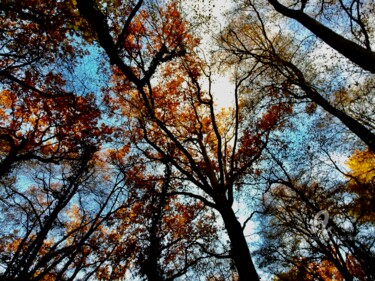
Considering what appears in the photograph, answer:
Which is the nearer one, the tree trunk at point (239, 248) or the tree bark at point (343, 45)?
the tree bark at point (343, 45)

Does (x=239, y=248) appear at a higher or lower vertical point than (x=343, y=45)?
lower

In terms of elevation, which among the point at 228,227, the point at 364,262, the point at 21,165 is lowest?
the point at 364,262

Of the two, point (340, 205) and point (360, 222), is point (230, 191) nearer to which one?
point (340, 205)

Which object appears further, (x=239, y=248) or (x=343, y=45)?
(x=239, y=248)

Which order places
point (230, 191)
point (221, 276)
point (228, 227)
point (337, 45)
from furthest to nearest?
point (221, 276) < point (230, 191) < point (228, 227) < point (337, 45)

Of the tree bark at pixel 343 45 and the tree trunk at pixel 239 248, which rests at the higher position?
the tree bark at pixel 343 45

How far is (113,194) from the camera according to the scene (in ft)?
42.1

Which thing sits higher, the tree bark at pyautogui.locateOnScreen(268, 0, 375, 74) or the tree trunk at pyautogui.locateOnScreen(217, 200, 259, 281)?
the tree bark at pyautogui.locateOnScreen(268, 0, 375, 74)

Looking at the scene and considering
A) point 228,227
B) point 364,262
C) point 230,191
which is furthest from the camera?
point 364,262

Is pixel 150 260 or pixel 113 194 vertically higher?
pixel 113 194

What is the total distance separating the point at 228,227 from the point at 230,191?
53.6 inches

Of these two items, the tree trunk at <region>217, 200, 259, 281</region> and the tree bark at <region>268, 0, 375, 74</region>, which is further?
the tree trunk at <region>217, 200, 259, 281</region>

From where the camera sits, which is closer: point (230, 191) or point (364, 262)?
point (230, 191)

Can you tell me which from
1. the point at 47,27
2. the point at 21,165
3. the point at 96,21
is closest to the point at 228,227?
the point at 96,21
